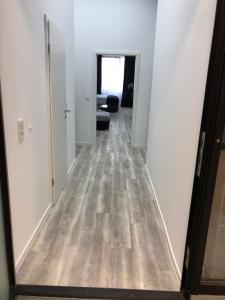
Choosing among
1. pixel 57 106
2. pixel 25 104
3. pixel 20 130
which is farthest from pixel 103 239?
pixel 57 106

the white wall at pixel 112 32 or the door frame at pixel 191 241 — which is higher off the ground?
the white wall at pixel 112 32

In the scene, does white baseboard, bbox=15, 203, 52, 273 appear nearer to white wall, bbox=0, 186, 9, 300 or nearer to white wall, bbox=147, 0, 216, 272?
white wall, bbox=0, 186, 9, 300

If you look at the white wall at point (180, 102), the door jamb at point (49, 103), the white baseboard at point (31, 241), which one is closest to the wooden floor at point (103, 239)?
the white baseboard at point (31, 241)

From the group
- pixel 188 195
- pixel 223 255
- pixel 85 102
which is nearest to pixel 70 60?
pixel 85 102

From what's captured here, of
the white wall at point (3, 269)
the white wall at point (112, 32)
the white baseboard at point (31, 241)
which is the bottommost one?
the white baseboard at point (31, 241)

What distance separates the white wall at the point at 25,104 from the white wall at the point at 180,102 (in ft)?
4.20

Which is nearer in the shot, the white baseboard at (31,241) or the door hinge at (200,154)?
the door hinge at (200,154)

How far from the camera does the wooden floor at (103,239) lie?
1955 mm

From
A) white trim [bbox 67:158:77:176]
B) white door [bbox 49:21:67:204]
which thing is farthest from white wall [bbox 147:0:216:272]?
white trim [bbox 67:158:77:176]

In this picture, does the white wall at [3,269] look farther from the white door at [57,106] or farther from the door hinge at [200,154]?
the white door at [57,106]

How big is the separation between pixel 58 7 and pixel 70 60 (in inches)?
35.7

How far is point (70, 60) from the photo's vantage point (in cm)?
388

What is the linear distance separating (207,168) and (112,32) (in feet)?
14.4

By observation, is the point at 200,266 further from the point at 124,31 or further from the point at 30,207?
the point at 124,31
